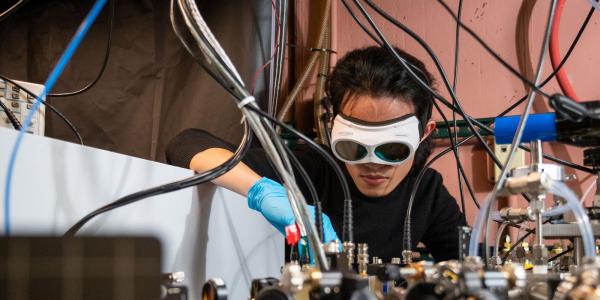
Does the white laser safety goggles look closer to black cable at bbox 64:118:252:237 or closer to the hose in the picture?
black cable at bbox 64:118:252:237

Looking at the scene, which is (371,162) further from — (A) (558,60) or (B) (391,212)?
(A) (558,60)

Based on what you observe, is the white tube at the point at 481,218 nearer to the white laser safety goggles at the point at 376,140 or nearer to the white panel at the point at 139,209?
the white panel at the point at 139,209

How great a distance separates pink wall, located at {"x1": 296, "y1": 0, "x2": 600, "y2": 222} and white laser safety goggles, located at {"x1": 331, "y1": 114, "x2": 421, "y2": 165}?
940 millimetres

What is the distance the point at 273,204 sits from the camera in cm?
110

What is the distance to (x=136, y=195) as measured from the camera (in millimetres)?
708

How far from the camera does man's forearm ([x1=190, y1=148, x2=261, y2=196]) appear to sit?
1225 millimetres

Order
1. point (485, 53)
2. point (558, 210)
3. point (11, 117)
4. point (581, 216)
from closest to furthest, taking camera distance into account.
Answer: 1. point (581, 216)
2. point (558, 210)
3. point (11, 117)
4. point (485, 53)

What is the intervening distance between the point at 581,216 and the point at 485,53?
166 cm

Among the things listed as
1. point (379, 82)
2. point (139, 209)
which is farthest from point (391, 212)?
point (139, 209)

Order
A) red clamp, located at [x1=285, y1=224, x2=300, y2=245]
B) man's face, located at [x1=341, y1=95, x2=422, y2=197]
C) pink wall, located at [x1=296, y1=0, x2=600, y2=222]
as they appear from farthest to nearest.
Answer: pink wall, located at [x1=296, y1=0, x2=600, y2=222] < man's face, located at [x1=341, y1=95, x2=422, y2=197] < red clamp, located at [x1=285, y1=224, x2=300, y2=245]

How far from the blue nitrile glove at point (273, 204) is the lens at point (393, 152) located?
20cm

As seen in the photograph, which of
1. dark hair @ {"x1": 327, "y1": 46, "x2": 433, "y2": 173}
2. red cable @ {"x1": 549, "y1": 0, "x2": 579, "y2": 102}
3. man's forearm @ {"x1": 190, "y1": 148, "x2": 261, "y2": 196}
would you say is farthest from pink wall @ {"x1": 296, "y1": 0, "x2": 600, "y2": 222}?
man's forearm @ {"x1": 190, "y1": 148, "x2": 261, "y2": 196}

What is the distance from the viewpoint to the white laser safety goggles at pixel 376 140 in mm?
1153

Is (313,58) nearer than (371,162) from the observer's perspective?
No
